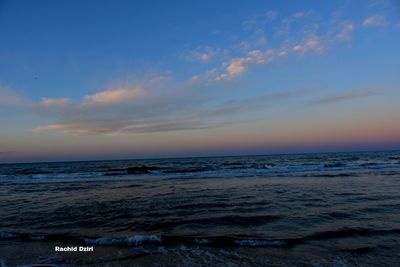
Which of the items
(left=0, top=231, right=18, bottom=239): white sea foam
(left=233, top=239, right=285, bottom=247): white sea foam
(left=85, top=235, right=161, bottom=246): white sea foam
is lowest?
(left=233, top=239, right=285, bottom=247): white sea foam

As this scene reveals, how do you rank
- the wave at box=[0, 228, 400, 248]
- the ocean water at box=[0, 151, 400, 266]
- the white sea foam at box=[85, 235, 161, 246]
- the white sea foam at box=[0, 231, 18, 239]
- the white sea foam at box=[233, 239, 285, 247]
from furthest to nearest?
the white sea foam at box=[0, 231, 18, 239], the white sea foam at box=[85, 235, 161, 246], the wave at box=[0, 228, 400, 248], the white sea foam at box=[233, 239, 285, 247], the ocean water at box=[0, 151, 400, 266]

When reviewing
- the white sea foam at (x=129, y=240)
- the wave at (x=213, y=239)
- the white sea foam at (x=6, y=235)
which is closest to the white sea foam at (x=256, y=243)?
the wave at (x=213, y=239)

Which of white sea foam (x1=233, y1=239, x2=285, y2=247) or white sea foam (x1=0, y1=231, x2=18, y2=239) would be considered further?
white sea foam (x1=0, y1=231, x2=18, y2=239)

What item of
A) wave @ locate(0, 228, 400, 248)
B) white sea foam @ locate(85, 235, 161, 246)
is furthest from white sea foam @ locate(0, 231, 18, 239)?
white sea foam @ locate(85, 235, 161, 246)

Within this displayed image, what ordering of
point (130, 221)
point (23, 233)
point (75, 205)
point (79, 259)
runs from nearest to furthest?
point (79, 259)
point (23, 233)
point (130, 221)
point (75, 205)

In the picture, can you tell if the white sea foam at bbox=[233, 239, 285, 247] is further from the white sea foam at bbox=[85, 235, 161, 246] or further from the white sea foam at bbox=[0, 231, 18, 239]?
the white sea foam at bbox=[0, 231, 18, 239]

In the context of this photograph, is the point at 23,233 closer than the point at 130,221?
Yes

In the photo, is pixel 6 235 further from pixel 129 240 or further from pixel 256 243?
pixel 256 243

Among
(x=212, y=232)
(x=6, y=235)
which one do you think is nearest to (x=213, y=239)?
(x=212, y=232)

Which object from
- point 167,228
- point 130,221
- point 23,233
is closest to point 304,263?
point 167,228

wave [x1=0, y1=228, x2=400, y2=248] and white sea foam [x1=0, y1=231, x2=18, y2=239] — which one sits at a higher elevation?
white sea foam [x1=0, y1=231, x2=18, y2=239]

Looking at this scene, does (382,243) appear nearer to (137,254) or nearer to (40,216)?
(137,254)

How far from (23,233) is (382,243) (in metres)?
9.26

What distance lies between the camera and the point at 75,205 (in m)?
12.6
